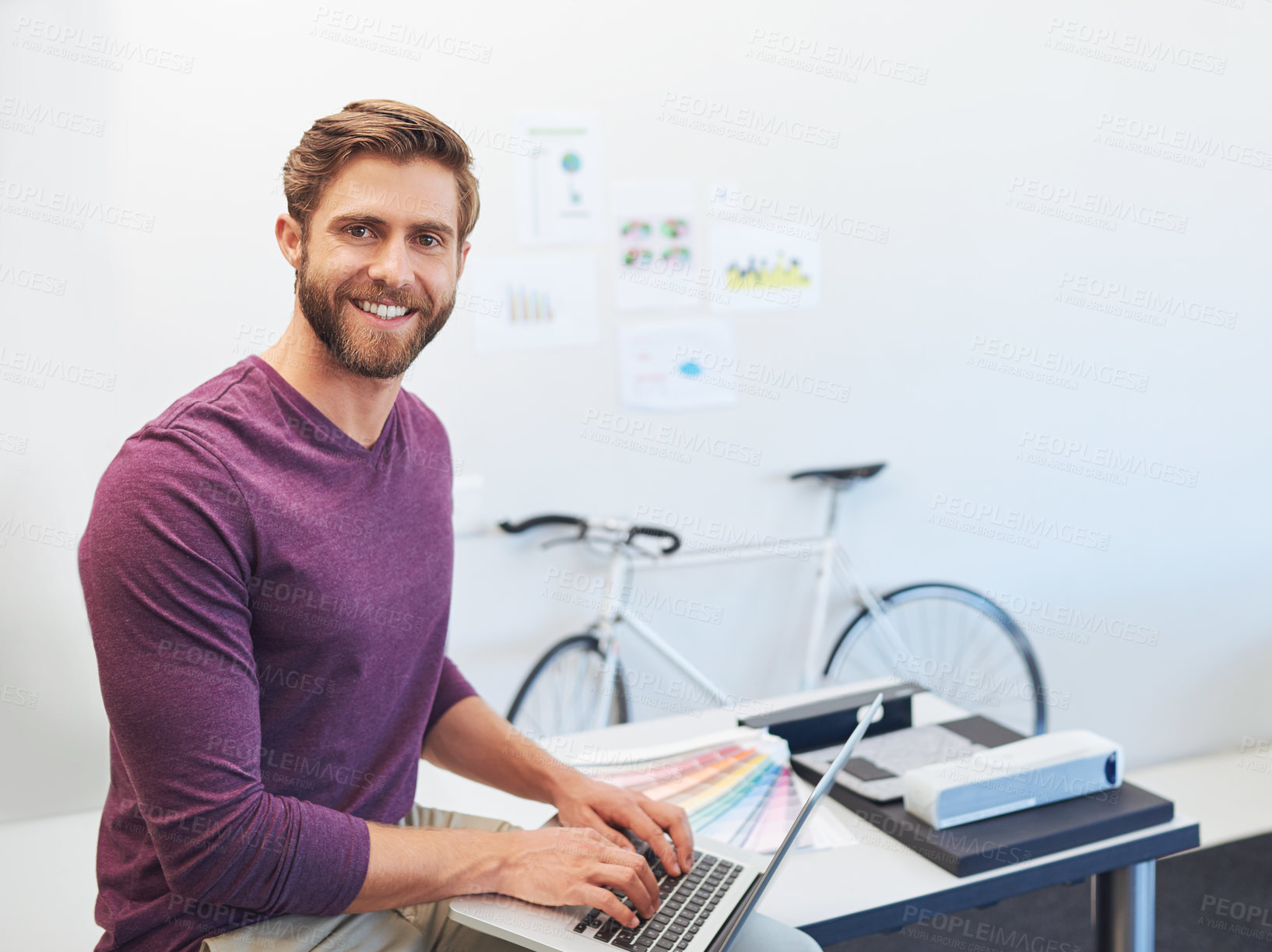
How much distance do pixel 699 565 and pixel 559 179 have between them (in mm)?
1166

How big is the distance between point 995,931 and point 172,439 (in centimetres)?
247

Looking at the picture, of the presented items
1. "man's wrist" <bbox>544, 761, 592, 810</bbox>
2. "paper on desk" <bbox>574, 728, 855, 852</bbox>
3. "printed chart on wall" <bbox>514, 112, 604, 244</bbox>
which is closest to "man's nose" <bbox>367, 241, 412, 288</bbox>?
"man's wrist" <bbox>544, 761, 592, 810</bbox>

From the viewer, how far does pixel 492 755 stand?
1.54 metres

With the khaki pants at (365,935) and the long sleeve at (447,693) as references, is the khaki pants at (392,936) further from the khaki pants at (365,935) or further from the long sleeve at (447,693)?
the long sleeve at (447,693)

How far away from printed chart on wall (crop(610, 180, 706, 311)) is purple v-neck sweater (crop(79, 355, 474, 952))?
171cm

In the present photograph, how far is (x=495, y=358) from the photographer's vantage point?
293 cm

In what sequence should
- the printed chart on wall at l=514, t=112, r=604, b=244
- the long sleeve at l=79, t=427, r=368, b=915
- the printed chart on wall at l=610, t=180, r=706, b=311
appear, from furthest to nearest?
the printed chart on wall at l=610, t=180, r=706, b=311
the printed chart on wall at l=514, t=112, r=604, b=244
the long sleeve at l=79, t=427, r=368, b=915

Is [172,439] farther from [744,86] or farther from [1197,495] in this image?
[1197,495]

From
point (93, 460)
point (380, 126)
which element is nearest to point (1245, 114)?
point (380, 126)

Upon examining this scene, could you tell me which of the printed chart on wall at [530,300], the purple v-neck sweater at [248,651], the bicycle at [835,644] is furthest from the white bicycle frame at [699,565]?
the purple v-neck sweater at [248,651]

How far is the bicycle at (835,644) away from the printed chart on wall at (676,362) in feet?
1.18

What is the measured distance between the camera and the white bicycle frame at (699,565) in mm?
3041

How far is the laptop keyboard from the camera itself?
3.80 feet

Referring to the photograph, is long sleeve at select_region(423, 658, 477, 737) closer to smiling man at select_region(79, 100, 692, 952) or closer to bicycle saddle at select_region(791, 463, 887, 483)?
smiling man at select_region(79, 100, 692, 952)
